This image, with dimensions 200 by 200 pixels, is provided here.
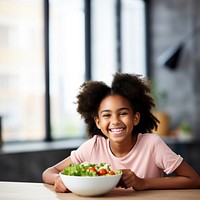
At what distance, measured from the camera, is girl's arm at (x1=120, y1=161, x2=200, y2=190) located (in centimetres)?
177

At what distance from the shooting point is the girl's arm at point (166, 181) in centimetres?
177

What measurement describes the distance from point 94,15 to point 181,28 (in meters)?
1.02

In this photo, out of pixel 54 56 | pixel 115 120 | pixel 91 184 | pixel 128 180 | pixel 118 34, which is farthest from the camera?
pixel 118 34

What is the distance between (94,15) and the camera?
16.2 ft

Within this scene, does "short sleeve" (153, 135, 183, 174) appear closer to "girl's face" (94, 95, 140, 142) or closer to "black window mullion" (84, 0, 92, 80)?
"girl's face" (94, 95, 140, 142)

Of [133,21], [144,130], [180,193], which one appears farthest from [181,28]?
[180,193]

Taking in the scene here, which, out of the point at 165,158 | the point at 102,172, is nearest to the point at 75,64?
the point at 165,158

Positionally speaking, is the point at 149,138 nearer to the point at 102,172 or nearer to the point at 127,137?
the point at 127,137

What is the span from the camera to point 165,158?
1.95m

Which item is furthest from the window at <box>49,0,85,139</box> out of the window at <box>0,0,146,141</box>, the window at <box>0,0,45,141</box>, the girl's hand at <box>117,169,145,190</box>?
the girl's hand at <box>117,169,145,190</box>

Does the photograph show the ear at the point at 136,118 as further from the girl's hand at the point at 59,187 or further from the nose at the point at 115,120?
the girl's hand at the point at 59,187

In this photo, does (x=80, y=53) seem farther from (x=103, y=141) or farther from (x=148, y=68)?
(x=103, y=141)

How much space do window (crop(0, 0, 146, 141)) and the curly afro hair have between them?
1.69 meters

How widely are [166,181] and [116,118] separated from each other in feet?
1.02
